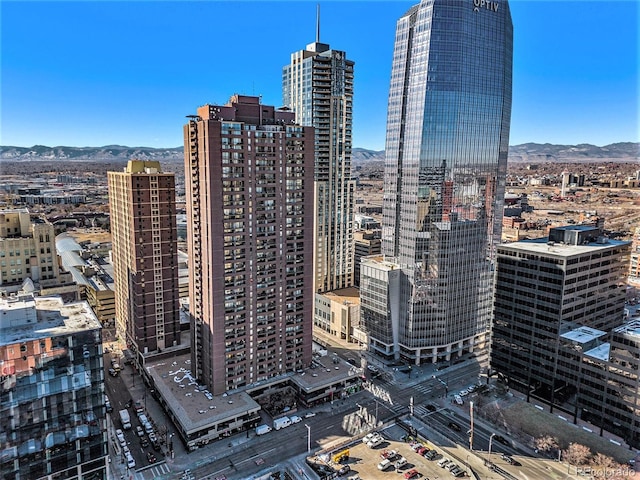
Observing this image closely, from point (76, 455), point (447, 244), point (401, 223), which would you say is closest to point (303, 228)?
point (401, 223)

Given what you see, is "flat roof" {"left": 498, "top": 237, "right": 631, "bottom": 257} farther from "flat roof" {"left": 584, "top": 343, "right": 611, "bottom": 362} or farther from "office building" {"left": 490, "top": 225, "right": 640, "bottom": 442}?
"flat roof" {"left": 584, "top": 343, "right": 611, "bottom": 362}

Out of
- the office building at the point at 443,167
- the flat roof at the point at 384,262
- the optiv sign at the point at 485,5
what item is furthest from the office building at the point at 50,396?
the optiv sign at the point at 485,5

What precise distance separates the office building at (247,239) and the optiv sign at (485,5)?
174 feet

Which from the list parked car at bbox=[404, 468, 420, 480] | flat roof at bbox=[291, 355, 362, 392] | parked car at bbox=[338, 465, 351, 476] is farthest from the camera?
flat roof at bbox=[291, 355, 362, 392]

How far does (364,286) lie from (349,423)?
1570 inches

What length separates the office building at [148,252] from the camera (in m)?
102

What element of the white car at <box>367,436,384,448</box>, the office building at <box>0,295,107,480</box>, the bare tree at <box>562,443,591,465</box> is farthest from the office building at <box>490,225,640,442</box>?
the office building at <box>0,295,107,480</box>

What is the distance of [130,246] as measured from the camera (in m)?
104

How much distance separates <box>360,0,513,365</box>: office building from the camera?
106 m

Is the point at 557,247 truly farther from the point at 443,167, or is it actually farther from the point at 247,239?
the point at 247,239

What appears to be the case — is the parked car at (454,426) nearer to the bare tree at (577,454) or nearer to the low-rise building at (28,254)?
the bare tree at (577,454)

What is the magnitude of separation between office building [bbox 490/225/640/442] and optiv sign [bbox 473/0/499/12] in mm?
57030

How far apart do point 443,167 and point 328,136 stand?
40311mm

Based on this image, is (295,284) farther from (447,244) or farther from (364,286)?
(447,244)
